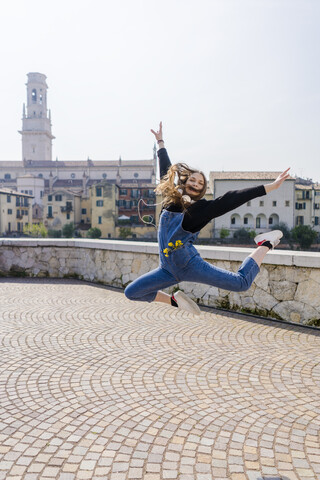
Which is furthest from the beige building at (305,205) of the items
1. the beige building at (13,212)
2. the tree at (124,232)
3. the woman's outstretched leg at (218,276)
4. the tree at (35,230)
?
the woman's outstretched leg at (218,276)

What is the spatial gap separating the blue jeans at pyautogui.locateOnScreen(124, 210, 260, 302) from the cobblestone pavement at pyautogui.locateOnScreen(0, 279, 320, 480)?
112 cm

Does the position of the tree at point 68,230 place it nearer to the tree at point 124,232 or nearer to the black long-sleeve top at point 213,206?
the tree at point 124,232

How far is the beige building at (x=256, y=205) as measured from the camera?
64.9m

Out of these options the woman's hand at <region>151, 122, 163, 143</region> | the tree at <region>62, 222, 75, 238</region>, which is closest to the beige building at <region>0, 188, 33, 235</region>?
the tree at <region>62, 222, 75, 238</region>

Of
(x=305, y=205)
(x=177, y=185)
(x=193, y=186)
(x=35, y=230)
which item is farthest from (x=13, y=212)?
(x=193, y=186)

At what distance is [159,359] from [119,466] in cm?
201

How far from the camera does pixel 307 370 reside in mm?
4199

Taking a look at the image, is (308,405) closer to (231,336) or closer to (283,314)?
(231,336)

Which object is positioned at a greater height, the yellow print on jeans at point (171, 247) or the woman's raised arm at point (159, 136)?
the woman's raised arm at point (159, 136)

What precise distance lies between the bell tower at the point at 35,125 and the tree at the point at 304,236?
247 ft

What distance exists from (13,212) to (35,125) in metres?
48.1

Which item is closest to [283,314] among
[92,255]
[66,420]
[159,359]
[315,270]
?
[315,270]

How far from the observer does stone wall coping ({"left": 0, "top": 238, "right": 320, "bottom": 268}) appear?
20.5 feet

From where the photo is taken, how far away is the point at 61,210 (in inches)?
2746
